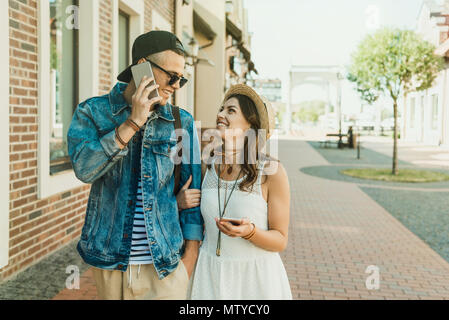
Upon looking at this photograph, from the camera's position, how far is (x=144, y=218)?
187cm

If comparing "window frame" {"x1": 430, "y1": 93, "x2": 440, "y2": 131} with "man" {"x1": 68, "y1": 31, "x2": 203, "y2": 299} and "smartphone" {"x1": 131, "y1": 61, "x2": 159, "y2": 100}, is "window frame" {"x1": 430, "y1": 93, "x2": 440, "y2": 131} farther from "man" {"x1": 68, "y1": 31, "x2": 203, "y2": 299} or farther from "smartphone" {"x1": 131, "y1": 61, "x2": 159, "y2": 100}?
"smartphone" {"x1": 131, "y1": 61, "x2": 159, "y2": 100}

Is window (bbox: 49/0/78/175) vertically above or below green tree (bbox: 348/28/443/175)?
below

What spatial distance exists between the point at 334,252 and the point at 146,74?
4.82 metres

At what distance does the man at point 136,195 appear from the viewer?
185 centimetres

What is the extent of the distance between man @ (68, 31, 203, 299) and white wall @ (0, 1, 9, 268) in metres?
2.53

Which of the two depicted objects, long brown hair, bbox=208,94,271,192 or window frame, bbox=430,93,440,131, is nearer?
long brown hair, bbox=208,94,271,192

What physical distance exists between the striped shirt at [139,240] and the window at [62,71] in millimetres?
4149

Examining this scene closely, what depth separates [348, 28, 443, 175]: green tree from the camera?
1468cm

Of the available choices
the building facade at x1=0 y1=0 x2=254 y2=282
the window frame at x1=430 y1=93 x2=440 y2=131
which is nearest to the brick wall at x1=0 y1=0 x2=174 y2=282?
the building facade at x1=0 y1=0 x2=254 y2=282

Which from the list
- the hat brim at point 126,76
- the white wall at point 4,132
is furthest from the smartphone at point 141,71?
the white wall at point 4,132

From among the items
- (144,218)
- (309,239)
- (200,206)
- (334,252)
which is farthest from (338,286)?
(144,218)

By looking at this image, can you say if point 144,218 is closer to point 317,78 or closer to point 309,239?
point 309,239

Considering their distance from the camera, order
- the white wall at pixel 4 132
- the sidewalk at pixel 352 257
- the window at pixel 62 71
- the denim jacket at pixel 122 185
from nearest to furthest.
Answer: the denim jacket at pixel 122 185, the white wall at pixel 4 132, the sidewalk at pixel 352 257, the window at pixel 62 71

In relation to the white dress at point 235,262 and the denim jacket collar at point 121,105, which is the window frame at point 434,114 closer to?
the white dress at point 235,262
